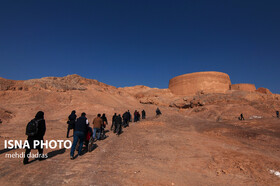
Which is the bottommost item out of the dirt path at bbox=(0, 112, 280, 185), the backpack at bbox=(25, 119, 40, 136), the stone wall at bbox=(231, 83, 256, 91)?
the dirt path at bbox=(0, 112, 280, 185)

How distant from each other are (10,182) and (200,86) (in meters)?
42.1

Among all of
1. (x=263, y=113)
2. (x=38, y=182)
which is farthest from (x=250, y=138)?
(x=263, y=113)

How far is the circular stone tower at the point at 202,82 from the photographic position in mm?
40656

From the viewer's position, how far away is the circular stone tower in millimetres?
40656

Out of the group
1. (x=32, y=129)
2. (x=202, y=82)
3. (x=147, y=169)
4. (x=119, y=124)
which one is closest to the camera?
(x=147, y=169)

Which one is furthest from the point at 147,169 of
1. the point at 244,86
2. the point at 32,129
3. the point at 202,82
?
the point at 244,86

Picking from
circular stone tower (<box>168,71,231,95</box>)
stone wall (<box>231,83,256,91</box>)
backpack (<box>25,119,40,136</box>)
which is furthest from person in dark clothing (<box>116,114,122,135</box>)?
stone wall (<box>231,83,256,91</box>)

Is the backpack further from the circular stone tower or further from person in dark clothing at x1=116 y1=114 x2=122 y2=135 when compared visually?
the circular stone tower

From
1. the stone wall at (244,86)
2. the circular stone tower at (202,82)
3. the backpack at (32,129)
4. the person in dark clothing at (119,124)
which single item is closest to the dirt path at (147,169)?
the backpack at (32,129)

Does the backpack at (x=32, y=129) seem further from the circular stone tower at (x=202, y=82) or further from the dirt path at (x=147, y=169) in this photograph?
the circular stone tower at (x=202, y=82)

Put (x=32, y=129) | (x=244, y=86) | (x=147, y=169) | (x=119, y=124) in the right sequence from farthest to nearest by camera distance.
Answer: (x=244, y=86) → (x=119, y=124) → (x=32, y=129) → (x=147, y=169)

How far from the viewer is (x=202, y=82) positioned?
1609 inches

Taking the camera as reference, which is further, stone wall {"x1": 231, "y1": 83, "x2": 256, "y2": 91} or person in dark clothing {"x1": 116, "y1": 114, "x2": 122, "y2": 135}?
stone wall {"x1": 231, "y1": 83, "x2": 256, "y2": 91}

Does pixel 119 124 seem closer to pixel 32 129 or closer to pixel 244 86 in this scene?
pixel 32 129
